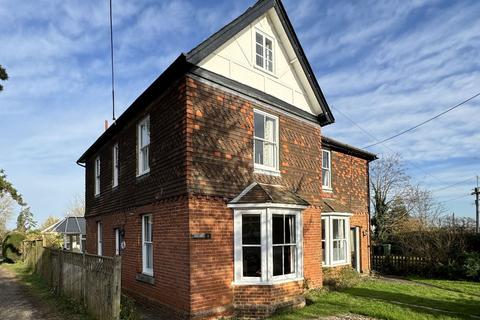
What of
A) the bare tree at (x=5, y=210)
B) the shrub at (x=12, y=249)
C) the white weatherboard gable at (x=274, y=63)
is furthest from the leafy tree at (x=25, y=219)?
the white weatherboard gable at (x=274, y=63)

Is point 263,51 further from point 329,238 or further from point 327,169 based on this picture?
point 329,238

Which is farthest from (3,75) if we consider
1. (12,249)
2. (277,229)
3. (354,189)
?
(12,249)

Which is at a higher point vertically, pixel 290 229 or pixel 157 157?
pixel 157 157

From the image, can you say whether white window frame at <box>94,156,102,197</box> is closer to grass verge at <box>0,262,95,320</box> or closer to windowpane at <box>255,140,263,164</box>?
grass verge at <box>0,262,95,320</box>

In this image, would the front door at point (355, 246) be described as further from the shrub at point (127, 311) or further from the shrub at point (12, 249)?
the shrub at point (12, 249)

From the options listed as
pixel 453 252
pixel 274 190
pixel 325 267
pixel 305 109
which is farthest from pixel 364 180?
pixel 274 190

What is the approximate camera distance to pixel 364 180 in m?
20.6

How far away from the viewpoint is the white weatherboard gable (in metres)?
11.2

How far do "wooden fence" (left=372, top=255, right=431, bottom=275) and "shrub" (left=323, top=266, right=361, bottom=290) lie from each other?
17.9 ft

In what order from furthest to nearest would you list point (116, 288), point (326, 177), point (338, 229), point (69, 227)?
point (69, 227), point (326, 177), point (338, 229), point (116, 288)

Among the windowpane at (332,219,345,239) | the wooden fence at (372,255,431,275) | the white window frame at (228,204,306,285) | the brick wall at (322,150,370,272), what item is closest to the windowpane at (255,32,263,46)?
the white window frame at (228,204,306,285)

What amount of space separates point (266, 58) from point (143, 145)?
4.90 meters

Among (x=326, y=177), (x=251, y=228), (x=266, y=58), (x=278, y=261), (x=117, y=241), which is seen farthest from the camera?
(x=326, y=177)

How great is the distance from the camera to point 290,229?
11727 mm
